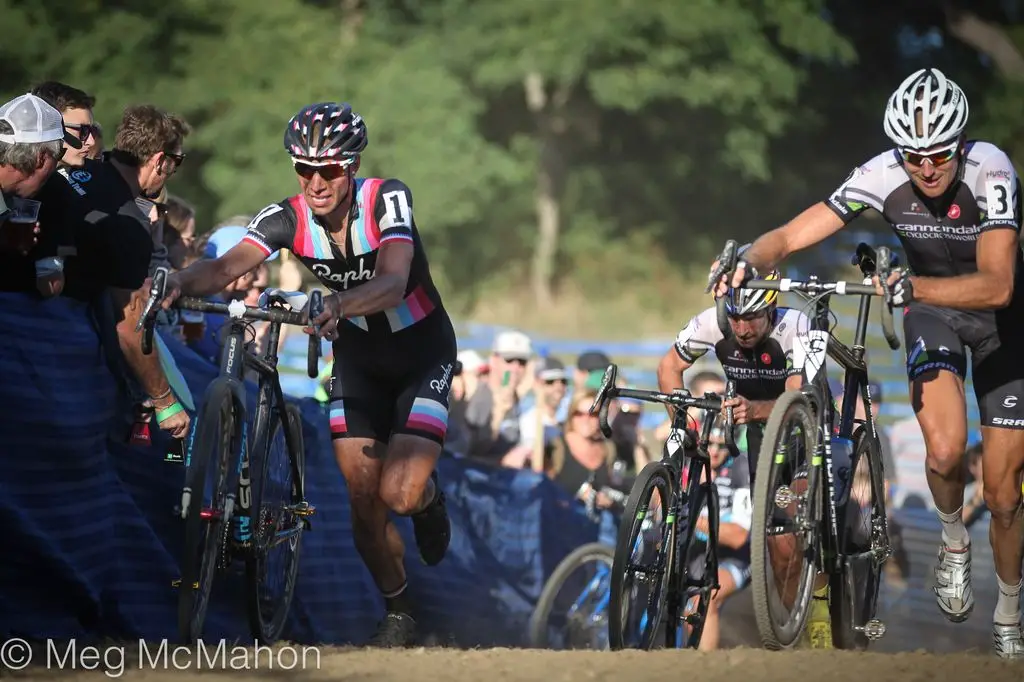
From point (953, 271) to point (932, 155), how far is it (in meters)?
0.73

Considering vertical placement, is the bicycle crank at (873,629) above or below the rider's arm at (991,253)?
below

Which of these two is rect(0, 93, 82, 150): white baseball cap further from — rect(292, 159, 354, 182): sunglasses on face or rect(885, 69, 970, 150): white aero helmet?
rect(885, 69, 970, 150): white aero helmet

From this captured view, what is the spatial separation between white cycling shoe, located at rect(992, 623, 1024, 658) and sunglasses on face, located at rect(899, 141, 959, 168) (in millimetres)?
2474

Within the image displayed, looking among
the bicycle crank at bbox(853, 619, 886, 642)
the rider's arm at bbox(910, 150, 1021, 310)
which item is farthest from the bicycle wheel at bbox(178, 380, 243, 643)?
the bicycle crank at bbox(853, 619, 886, 642)

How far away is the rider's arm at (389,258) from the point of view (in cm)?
761

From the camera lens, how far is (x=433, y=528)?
9023 mm

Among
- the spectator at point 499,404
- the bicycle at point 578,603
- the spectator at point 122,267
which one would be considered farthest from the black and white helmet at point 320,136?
the spectator at point 499,404

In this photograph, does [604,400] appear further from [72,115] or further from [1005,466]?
[72,115]

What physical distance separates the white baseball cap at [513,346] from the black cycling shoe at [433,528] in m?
5.11

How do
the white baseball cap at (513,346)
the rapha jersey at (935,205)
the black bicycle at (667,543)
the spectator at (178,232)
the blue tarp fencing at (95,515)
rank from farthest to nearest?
the white baseball cap at (513,346)
the spectator at (178,232)
the rapha jersey at (935,205)
the black bicycle at (667,543)
the blue tarp fencing at (95,515)

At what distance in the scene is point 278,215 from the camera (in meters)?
8.24

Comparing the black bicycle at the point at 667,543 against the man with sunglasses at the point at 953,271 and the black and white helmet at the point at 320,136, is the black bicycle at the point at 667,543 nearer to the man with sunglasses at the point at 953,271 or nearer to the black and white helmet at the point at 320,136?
the man with sunglasses at the point at 953,271

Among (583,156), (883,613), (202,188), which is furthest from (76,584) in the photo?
(583,156)

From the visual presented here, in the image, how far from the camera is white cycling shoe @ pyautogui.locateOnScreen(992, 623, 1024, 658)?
856 centimetres
